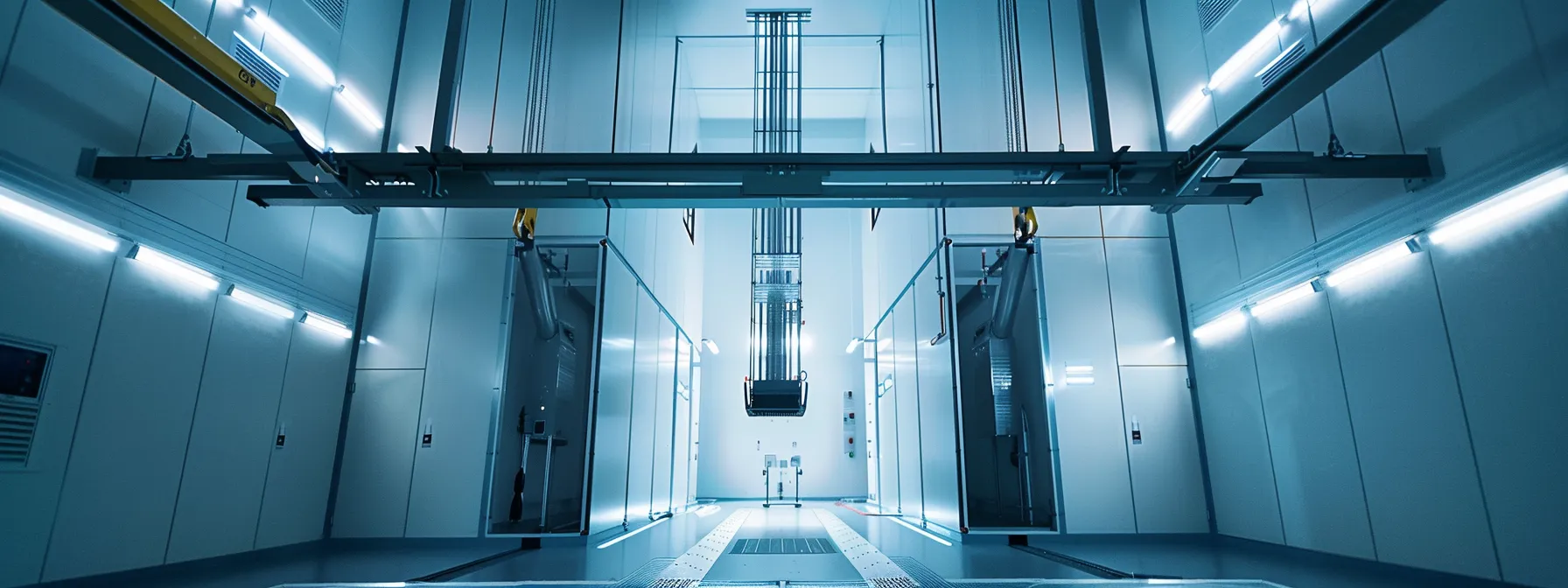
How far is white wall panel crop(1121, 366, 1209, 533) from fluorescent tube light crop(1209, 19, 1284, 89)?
300 centimetres

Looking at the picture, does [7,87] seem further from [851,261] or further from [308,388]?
[851,261]

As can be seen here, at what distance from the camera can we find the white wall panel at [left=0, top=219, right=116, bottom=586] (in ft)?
13.5

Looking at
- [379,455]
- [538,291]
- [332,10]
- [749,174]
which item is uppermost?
[332,10]

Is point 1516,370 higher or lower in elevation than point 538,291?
lower

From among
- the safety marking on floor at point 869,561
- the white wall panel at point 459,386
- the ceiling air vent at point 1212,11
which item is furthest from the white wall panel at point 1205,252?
the white wall panel at point 459,386

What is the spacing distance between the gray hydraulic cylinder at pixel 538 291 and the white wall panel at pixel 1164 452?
6.49 metres

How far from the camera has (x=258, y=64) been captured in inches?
243

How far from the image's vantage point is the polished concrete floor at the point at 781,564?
4.86 meters

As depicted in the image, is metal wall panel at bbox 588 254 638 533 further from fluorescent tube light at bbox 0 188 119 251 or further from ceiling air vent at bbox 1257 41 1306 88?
ceiling air vent at bbox 1257 41 1306 88

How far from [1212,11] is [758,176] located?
564 cm

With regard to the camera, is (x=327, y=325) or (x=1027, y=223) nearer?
(x=327, y=325)

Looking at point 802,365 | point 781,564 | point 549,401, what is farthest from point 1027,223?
point 802,365

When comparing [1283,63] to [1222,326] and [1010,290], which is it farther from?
[1010,290]

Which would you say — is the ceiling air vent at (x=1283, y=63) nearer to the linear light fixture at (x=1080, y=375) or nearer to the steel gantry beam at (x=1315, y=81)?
the steel gantry beam at (x=1315, y=81)
